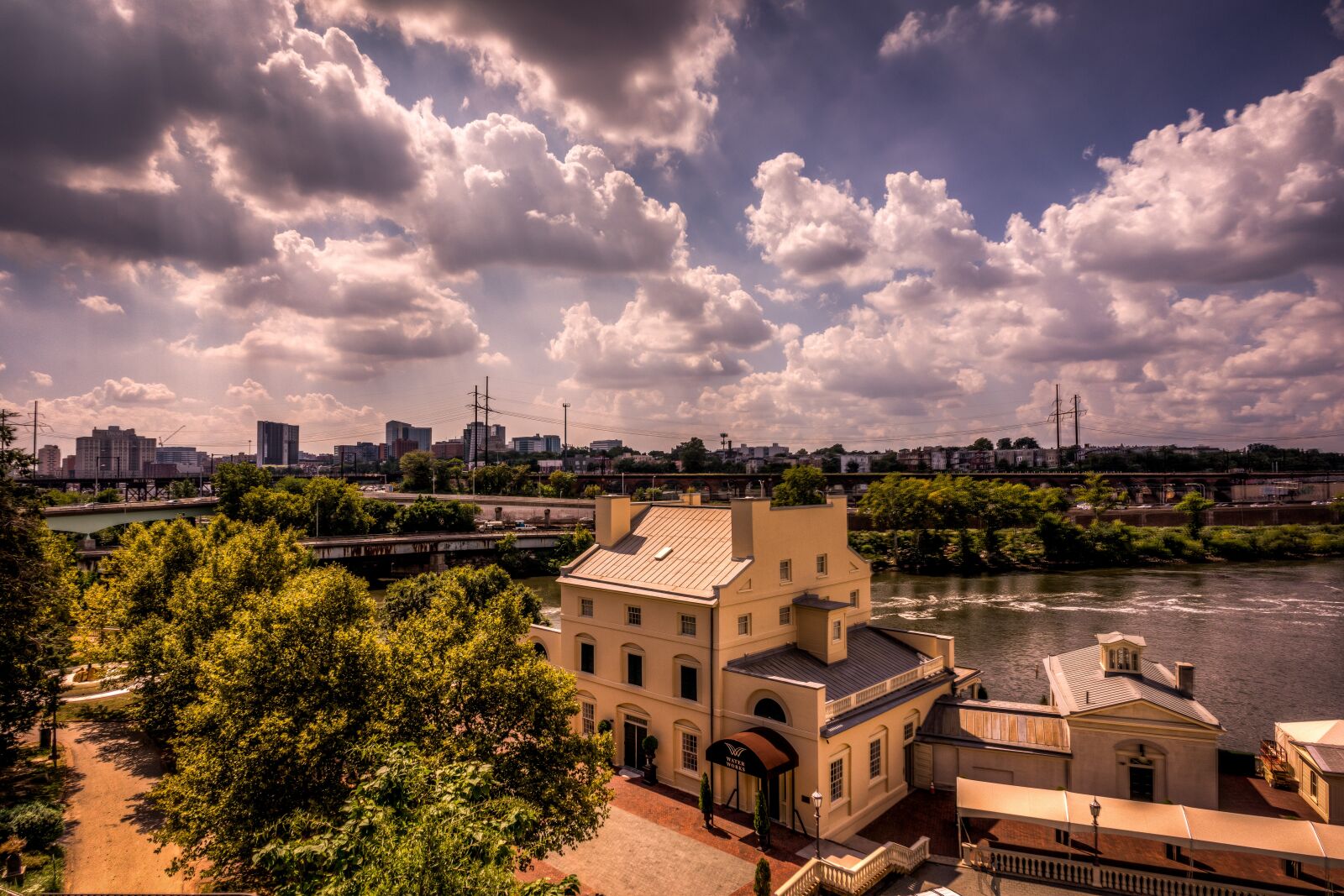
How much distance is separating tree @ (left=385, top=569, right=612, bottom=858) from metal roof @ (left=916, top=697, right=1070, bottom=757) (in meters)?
16.0

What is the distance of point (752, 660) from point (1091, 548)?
92416 mm

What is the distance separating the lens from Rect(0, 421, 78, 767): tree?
1006 inches

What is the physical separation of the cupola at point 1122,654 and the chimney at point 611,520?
22284 millimetres

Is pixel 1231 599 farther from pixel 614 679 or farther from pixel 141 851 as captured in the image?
pixel 141 851

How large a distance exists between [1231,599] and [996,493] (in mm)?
39873

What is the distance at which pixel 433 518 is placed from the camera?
109625 millimetres

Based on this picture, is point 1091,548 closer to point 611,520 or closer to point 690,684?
point 611,520

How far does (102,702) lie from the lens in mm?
40062

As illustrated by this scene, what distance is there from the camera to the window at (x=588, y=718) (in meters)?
32.6

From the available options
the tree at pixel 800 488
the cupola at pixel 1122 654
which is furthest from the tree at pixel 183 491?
the cupola at pixel 1122 654

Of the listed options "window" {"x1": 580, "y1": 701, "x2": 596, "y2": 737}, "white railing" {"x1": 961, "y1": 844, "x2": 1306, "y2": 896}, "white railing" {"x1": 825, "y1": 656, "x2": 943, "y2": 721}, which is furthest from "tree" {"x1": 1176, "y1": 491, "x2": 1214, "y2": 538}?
"window" {"x1": 580, "y1": 701, "x2": 596, "y2": 737}

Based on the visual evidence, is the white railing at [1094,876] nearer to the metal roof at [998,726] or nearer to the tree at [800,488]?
the metal roof at [998,726]

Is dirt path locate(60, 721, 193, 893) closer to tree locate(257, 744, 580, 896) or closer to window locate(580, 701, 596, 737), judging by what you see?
tree locate(257, 744, 580, 896)

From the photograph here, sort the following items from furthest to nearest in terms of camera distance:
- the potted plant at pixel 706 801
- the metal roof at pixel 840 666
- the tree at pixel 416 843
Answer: the metal roof at pixel 840 666 < the potted plant at pixel 706 801 < the tree at pixel 416 843
